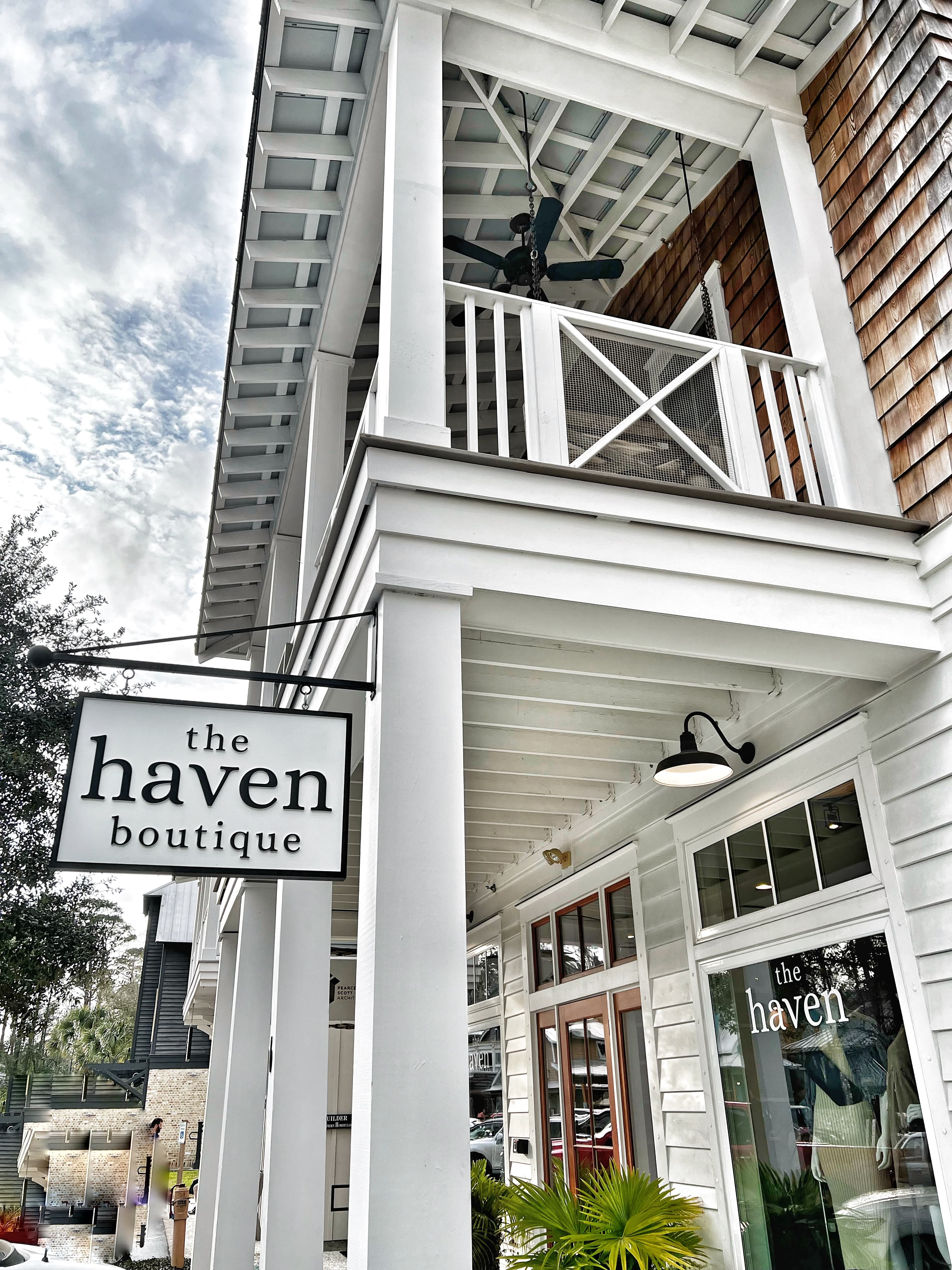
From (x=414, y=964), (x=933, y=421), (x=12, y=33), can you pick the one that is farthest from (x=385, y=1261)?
(x=12, y=33)

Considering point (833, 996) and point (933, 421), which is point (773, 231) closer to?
point (933, 421)

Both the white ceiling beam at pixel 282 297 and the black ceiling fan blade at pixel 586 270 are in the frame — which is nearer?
the black ceiling fan blade at pixel 586 270

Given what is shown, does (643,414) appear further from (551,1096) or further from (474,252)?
(551,1096)

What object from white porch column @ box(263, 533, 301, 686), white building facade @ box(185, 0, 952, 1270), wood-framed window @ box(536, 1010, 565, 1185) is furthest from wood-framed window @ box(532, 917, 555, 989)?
white porch column @ box(263, 533, 301, 686)

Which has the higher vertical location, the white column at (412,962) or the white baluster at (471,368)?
the white baluster at (471,368)

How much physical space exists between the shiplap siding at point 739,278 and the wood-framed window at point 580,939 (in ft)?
10.8

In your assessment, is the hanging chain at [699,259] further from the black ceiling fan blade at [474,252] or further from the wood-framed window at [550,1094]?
the wood-framed window at [550,1094]

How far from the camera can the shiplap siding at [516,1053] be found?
7.30 m

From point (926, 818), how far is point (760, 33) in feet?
12.3

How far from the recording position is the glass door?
19.6 feet

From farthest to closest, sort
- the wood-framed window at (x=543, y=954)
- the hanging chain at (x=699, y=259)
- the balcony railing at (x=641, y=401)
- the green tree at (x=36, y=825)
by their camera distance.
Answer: the green tree at (x=36, y=825) < the wood-framed window at (x=543, y=954) < the hanging chain at (x=699, y=259) < the balcony railing at (x=641, y=401)

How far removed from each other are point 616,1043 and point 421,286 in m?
4.77

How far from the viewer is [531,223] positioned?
17.6ft

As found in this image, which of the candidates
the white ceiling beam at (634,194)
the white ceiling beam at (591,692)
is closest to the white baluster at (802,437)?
the white ceiling beam at (591,692)
